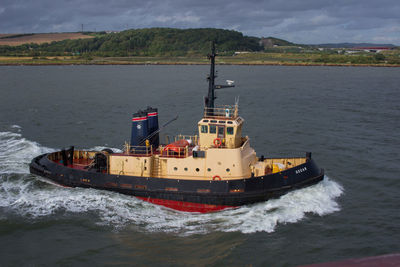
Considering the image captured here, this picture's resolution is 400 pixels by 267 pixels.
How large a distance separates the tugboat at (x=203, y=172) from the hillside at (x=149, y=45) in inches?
3705

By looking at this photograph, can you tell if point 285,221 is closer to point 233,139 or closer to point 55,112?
point 233,139

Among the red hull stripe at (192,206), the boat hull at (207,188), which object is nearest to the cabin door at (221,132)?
the boat hull at (207,188)

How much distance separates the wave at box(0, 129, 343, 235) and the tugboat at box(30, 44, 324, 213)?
388 millimetres

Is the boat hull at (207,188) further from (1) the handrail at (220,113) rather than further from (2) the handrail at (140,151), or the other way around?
(1) the handrail at (220,113)

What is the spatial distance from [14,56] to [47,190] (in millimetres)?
118224

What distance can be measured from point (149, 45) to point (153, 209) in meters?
115

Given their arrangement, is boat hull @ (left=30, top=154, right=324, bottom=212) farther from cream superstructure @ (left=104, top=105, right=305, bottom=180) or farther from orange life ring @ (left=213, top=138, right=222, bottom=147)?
orange life ring @ (left=213, top=138, right=222, bottom=147)

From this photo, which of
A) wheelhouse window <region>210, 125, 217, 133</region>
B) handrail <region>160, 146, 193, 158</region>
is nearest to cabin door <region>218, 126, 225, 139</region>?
wheelhouse window <region>210, 125, 217, 133</region>

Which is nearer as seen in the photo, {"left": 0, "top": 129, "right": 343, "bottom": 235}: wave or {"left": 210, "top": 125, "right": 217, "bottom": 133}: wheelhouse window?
{"left": 0, "top": 129, "right": 343, "bottom": 235}: wave

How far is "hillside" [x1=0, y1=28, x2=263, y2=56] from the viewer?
117 meters

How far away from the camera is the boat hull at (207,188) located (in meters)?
15.8

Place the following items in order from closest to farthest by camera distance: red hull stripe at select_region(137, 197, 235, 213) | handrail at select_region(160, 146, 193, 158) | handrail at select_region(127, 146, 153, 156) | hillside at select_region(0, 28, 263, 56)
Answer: red hull stripe at select_region(137, 197, 235, 213) < handrail at select_region(160, 146, 193, 158) < handrail at select_region(127, 146, 153, 156) < hillside at select_region(0, 28, 263, 56)

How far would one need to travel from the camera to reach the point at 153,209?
16094 millimetres

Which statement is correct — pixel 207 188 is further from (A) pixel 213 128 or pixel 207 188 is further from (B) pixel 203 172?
(A) pixel 213 128
